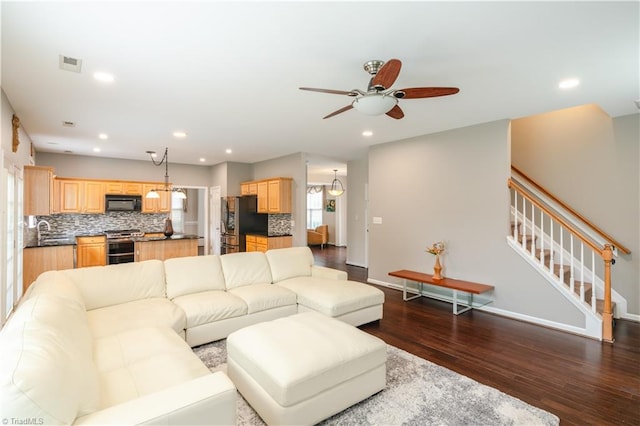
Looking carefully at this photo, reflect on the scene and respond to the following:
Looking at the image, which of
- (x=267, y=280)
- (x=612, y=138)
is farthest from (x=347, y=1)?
(x=612, y=138)

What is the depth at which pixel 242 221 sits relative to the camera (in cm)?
742

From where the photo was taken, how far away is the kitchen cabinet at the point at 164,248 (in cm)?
558

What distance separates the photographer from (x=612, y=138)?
4.12m

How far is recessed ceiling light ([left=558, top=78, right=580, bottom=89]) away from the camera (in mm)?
2904

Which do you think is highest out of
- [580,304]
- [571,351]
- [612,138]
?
[612,138]

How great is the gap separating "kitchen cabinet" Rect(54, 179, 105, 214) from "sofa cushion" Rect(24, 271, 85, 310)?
16.0 ft

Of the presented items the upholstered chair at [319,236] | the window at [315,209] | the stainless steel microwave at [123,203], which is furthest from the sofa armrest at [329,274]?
the window at [315,209]

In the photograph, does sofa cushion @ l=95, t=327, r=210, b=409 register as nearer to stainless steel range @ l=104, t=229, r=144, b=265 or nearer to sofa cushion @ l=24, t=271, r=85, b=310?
sofa cushion @ l=24, t=271, r=85, b=310

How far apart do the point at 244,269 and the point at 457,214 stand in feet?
10.4

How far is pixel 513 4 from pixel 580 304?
339 cm

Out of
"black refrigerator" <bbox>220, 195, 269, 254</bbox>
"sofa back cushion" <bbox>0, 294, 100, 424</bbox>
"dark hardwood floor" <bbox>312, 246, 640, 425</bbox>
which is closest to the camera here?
"sofa back cushion" <bbox>0, 294, 100, 424</bbox>

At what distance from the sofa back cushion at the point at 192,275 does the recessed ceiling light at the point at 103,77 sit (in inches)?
76.3

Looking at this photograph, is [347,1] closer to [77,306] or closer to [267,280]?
[77,306]

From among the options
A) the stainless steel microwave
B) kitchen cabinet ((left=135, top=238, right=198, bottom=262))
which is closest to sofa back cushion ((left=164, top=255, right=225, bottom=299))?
kitchen cabinet ((left=135, top=238, right=198, bottom=262))
